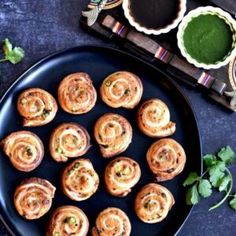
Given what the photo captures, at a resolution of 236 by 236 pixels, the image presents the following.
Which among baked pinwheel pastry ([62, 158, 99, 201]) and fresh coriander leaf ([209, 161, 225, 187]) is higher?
fresh coriander leaf ([209, 161, 225, 187])

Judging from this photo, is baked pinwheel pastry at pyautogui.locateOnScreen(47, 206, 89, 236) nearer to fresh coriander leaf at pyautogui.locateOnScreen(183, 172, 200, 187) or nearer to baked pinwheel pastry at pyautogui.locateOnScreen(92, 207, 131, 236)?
baked pinwheel pastry at pyautogui.locateOnScreen(92, 207, 131, 236)

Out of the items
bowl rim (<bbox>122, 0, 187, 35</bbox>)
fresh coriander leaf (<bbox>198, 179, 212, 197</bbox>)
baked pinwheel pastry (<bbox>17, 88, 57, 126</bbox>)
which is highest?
bowl rim (<bbox>122, 0, 187, 35</bbox>)

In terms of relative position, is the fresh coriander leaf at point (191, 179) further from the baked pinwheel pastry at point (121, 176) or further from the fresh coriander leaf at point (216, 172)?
the baked pinwheel pastry at point (121, 176)

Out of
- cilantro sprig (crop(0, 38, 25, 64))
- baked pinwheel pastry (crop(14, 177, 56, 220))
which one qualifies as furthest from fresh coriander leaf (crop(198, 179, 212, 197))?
cilantro sprig (crop(0, 38, 25, 64))

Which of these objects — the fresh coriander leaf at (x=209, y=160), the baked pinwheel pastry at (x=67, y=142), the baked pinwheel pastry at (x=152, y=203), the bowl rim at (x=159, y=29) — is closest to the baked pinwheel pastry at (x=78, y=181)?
the baked pinwheel pastry at (x=67, y=142)

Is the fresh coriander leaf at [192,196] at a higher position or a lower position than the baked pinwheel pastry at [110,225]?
higher

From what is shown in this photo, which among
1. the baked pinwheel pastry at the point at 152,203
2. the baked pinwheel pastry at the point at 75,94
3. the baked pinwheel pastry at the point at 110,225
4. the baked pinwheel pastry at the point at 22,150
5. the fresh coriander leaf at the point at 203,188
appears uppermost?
the baked pinwheel pastry at the point at 75,94

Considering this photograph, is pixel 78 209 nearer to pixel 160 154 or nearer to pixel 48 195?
pixel 48 195

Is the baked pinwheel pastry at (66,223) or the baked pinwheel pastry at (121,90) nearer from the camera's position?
the baked pinwheel pastry at (66,223)
